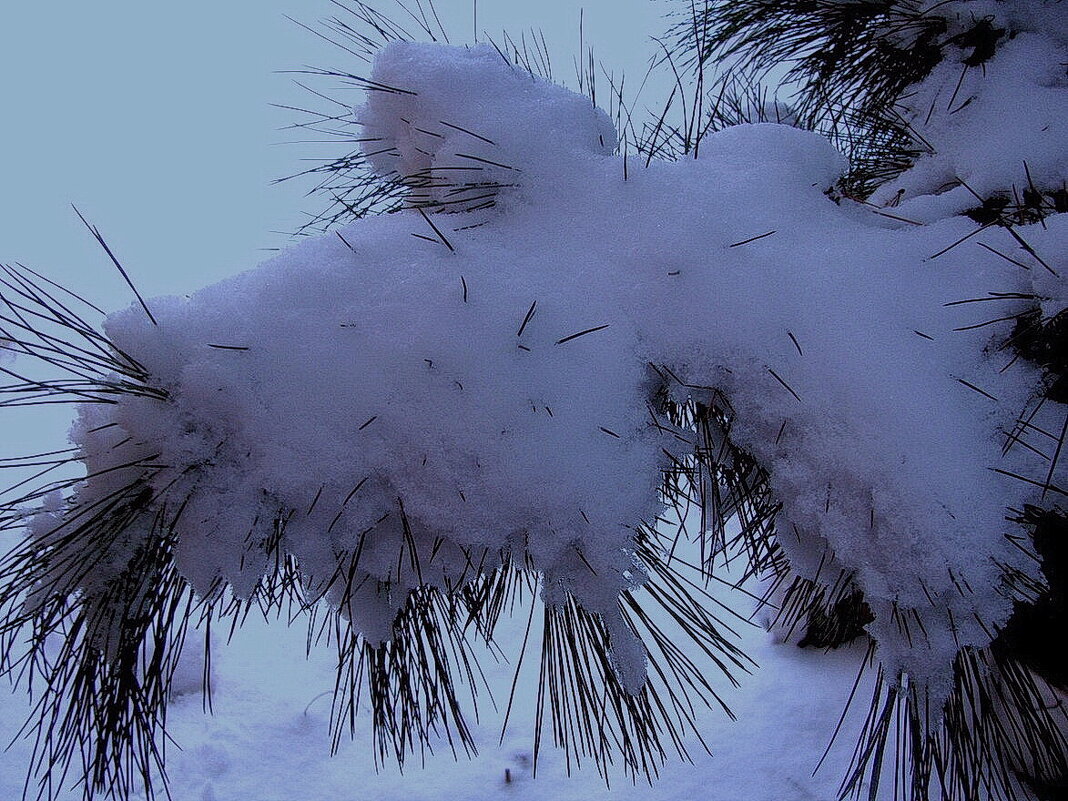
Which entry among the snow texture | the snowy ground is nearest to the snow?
the snow texture

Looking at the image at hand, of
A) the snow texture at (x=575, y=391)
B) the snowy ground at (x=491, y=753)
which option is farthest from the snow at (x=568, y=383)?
the snowy ground at (x=491, y=753)

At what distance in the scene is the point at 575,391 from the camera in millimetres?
584

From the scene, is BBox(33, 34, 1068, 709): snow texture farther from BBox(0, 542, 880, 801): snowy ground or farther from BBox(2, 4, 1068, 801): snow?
BBox(0, 542, 880, 801): snowy ground

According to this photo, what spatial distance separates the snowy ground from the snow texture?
1.05 metres

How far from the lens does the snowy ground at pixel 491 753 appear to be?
1.68m

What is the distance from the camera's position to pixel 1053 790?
1034 millimetres

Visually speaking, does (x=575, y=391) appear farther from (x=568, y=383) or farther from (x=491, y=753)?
(x=491, y=753)

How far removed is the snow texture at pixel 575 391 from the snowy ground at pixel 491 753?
1.05 m

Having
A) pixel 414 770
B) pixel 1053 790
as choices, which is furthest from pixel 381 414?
pixel 414 770

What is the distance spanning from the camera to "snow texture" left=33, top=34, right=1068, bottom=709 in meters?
0.55

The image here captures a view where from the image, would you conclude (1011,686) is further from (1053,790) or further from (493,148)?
(493,148)

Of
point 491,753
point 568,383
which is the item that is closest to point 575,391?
point 568,383

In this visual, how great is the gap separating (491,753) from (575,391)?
5.34 feet

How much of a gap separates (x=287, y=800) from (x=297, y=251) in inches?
67.9
